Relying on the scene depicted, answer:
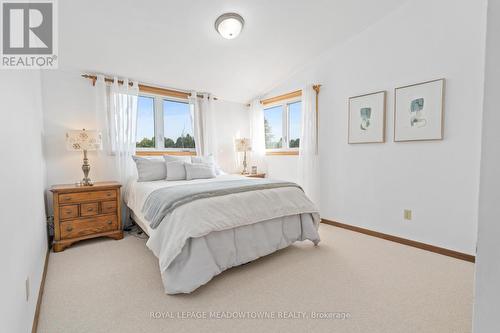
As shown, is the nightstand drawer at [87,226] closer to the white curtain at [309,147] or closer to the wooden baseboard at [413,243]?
the white curtain at [309,147]

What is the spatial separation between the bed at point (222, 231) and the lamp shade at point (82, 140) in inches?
36.7

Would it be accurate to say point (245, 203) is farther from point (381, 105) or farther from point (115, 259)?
point (381, 105)

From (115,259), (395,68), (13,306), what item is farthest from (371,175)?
(13,306)

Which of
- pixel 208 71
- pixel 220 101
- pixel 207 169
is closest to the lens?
pixel 207 169

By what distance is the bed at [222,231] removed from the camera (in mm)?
1831

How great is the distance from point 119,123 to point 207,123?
Answer: 1.38 meters

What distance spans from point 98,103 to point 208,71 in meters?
1.59

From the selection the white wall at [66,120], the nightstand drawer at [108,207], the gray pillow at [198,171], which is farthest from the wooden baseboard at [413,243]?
the white wall at [66,120]

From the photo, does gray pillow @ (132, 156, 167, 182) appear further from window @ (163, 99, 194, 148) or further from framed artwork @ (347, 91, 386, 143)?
framed artwork @ (347, 91, 386, 143)

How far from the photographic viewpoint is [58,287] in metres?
1.90

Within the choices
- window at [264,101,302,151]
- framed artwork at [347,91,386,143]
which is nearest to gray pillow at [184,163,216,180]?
window at [264,101,302,151]

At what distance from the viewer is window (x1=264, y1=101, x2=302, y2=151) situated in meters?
4.23

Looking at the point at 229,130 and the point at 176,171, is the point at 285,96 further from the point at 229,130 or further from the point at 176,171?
the point at 176,171

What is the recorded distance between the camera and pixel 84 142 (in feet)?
9.37
